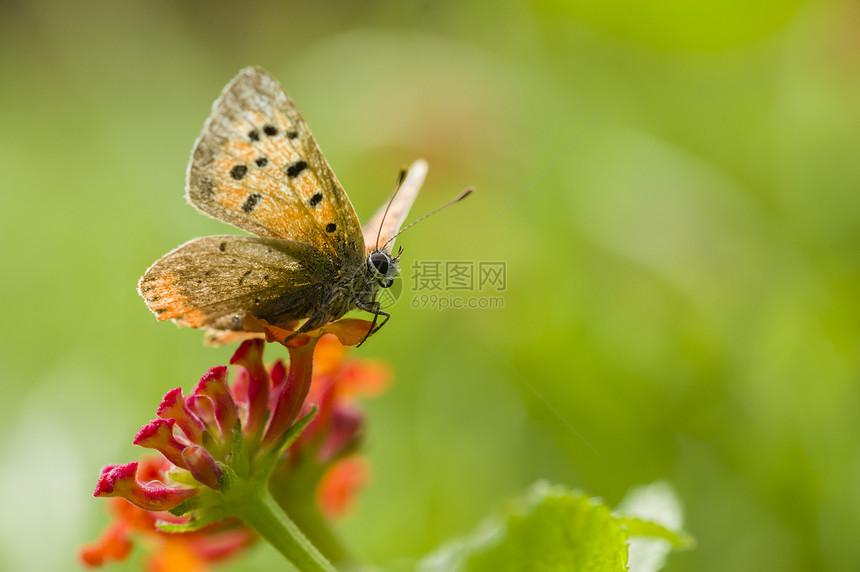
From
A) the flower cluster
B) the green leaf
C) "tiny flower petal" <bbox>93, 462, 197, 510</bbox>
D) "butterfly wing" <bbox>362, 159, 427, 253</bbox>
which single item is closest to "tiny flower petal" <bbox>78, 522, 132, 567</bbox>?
the flower cluster

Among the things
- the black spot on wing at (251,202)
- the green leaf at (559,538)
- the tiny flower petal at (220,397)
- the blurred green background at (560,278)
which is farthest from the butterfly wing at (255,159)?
the blurred green background at (560,278)

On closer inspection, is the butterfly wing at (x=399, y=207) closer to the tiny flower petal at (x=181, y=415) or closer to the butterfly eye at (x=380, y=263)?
the butterfly eye at (x=380, y=263)

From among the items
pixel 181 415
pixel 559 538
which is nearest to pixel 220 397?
pixel 181 415

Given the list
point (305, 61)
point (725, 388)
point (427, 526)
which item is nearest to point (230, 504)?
point (427, 526)

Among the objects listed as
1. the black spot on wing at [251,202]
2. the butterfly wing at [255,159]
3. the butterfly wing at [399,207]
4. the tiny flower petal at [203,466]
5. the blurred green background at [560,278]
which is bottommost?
the blurred green background at [560,278]

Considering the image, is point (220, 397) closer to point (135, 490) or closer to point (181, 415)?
point (181, 415)

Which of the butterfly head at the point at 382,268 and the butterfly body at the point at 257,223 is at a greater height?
the butterfly body at the point at 257,223
